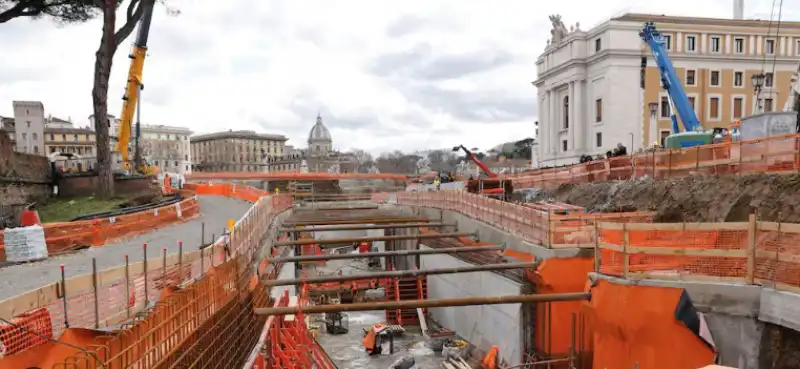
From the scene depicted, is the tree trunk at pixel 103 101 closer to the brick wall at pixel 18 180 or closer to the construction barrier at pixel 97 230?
the brick wall at pixel 18 180

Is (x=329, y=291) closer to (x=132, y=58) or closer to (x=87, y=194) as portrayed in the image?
(x=87, y=194)

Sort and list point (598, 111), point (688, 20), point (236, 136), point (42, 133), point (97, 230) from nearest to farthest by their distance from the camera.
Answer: point (97, 230) < point (42, 133) < point (688, 20) < point (598, 111) < point (236, 136)

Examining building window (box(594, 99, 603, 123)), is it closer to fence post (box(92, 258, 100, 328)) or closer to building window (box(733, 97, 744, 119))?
building window (box(733, 97, 744, 119))

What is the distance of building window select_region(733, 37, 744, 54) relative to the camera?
169 ft

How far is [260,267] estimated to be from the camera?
12.3 m

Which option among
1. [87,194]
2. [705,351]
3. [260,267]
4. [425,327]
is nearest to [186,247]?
[260,267]

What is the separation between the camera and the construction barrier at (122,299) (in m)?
5.30

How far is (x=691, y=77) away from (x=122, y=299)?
194ft

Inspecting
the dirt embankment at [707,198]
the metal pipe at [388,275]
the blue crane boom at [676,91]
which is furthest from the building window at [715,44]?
the metal pipe at [388,275]

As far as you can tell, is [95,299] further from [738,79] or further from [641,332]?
[738,79]

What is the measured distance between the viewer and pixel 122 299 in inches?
280

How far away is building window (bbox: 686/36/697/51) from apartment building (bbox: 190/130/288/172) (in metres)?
110

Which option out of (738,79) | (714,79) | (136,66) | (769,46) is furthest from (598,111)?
(136,66)

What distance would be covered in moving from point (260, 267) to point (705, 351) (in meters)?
10.1
